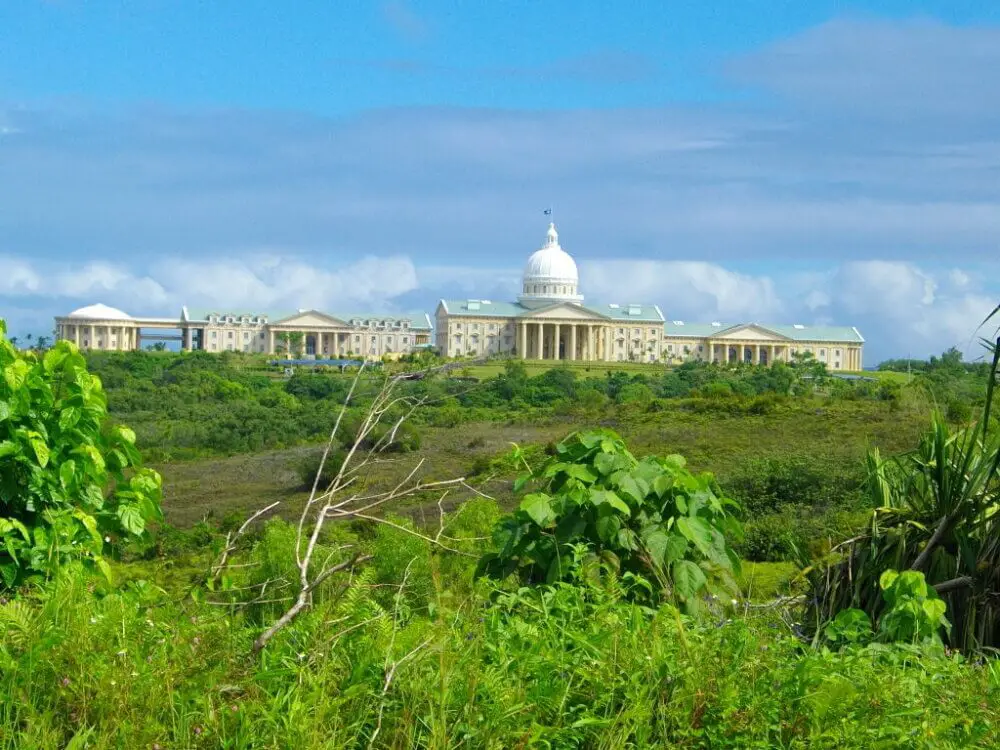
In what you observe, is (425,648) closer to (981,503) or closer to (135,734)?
(135,734)

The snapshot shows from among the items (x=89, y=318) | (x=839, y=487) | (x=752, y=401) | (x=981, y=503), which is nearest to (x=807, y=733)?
(x=981, y=503)

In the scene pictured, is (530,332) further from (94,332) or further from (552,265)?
(94,332)

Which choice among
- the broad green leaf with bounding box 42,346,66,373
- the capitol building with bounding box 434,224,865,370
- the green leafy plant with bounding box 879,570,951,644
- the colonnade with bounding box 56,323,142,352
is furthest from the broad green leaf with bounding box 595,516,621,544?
the colonnade with bounding box 56,323,142,352

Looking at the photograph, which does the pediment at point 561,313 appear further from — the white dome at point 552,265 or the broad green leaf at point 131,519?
the broad green leaf at point 131,519

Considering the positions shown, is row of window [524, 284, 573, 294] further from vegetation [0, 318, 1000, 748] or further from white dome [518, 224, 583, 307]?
vegetation [0, 318, 1000, 748]

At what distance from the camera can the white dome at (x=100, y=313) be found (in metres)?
117

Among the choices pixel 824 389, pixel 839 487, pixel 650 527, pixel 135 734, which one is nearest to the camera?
pixel 135 734

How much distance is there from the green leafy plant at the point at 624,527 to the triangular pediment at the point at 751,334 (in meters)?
110

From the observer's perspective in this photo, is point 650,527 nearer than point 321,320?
Yes

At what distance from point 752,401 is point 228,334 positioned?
82.9 meters

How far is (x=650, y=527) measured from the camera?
469cm

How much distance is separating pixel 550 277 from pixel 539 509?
110 metres

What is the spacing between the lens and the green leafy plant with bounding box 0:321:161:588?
15.6ft

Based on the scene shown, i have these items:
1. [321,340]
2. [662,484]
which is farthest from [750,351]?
[662,484]
